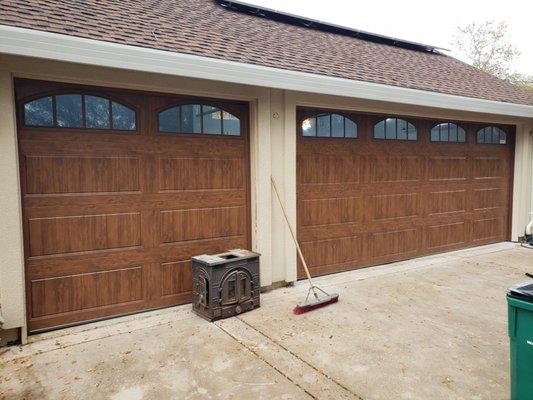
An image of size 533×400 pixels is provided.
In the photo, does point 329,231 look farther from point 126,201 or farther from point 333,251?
point 126,201

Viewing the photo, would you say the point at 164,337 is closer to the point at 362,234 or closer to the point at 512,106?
the point at 362,234

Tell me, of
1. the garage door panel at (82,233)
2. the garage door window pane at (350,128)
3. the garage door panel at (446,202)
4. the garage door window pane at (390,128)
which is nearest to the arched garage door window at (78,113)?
the garage door panel at (82,233)

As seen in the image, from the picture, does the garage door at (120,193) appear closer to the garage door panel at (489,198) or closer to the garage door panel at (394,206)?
the garage door panel at (394,206)

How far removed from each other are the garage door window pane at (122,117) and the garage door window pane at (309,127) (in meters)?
2.48

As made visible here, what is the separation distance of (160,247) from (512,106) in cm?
706

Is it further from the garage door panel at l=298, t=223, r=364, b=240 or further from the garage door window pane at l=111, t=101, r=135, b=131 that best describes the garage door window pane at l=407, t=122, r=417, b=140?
the garage door window pane at l=111, t=101, r=135, b=131

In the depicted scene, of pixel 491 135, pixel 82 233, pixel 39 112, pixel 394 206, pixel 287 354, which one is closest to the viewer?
pixel 287 354

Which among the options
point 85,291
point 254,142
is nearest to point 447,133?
point 254,142

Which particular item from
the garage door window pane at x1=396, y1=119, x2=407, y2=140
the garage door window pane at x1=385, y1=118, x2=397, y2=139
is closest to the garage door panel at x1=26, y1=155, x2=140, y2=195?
the garage door window pane at x1=385, y1=118, x2=397, y2=139

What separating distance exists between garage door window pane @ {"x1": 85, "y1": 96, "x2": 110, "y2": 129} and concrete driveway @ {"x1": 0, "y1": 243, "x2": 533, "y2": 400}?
2179mm

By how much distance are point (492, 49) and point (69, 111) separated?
2606 centimetres

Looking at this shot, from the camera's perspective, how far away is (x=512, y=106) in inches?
286

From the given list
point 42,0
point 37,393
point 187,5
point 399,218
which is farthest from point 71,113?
point 399,218

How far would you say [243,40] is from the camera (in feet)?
17.5
